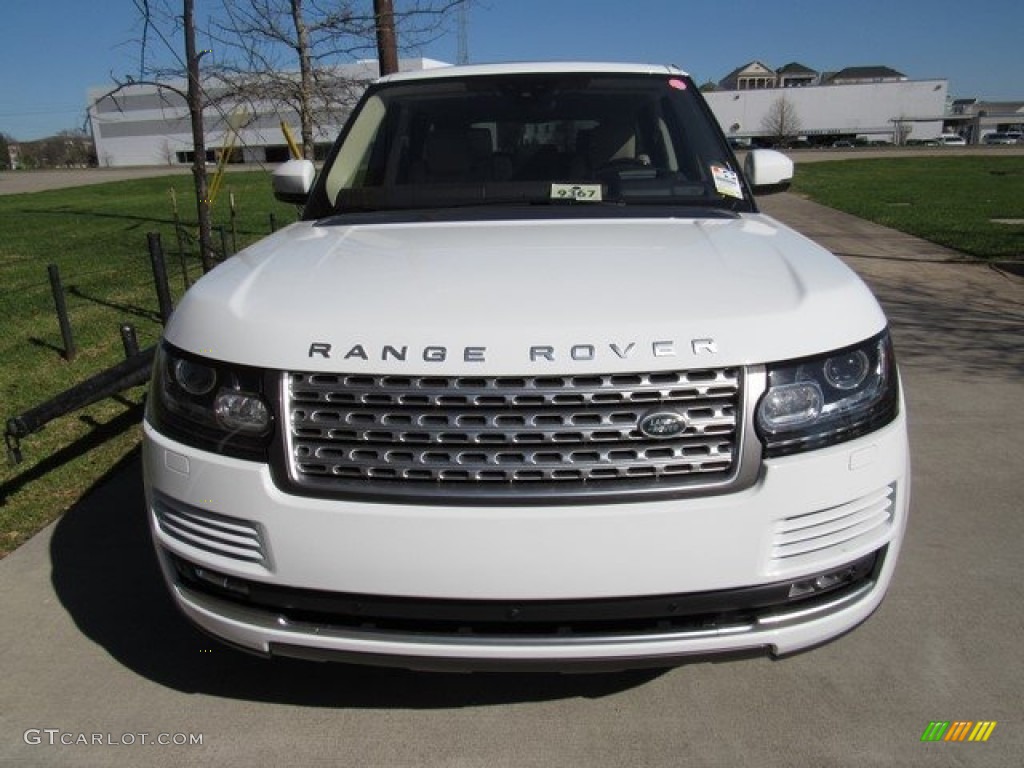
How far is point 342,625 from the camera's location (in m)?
2.07

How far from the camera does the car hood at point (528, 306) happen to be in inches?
76.6

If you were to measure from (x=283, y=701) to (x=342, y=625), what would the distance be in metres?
0.64

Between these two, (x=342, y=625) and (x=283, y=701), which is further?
(x=283, y=701)

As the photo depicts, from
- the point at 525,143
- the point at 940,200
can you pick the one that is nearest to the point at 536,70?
the point at 525,143

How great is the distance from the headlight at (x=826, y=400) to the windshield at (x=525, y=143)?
135 centimetres

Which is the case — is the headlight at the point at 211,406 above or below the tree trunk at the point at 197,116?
below

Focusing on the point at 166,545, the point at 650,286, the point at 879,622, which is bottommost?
the point at 879,622

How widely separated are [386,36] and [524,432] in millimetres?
8494

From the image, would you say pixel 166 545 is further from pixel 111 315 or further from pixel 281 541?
pixel 111 315

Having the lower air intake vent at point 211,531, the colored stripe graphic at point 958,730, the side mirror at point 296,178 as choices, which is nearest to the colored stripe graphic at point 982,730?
the colored stripe graphic at point 958,730

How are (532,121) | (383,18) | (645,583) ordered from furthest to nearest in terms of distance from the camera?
(383,18) → (532,121) → (645,583)

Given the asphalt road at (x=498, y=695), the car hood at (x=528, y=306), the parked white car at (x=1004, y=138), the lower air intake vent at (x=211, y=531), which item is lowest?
the parked white car at (x=1004, y=138)

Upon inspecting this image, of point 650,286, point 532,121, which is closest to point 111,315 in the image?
point 532,121

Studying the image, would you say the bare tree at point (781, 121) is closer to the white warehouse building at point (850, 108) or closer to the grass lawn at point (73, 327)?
the white warehouse building at point (850, 108)
